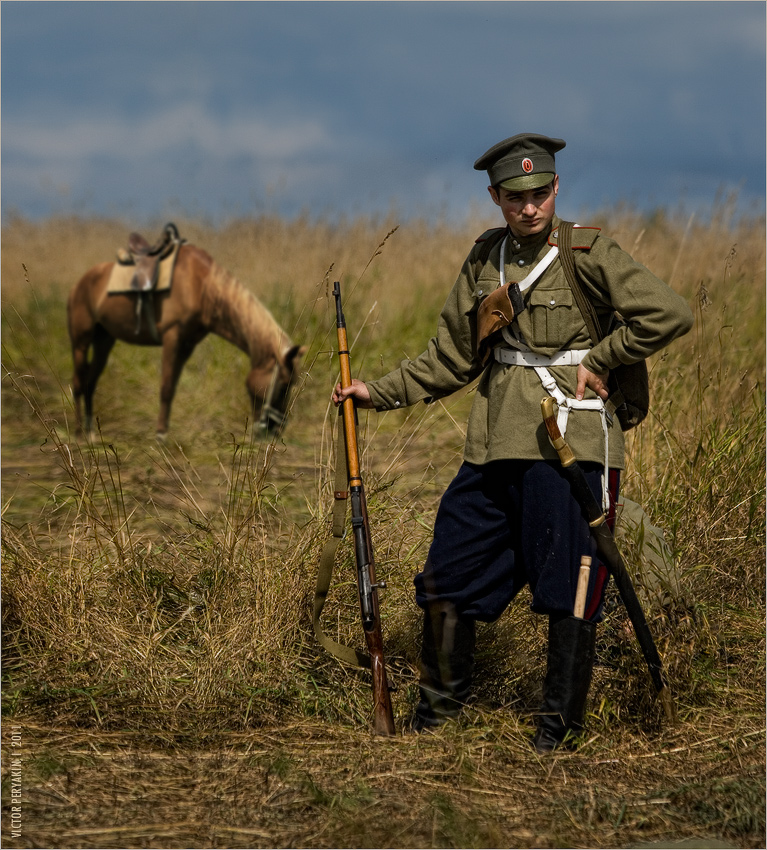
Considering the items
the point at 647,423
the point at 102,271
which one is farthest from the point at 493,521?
the point at 102,271

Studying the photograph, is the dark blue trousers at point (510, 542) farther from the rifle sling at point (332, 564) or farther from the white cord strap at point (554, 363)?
the rifle sling at point (332, 564)

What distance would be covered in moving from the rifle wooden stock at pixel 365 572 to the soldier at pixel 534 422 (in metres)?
0.11

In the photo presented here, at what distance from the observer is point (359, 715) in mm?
3568

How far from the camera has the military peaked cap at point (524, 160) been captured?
3.14m

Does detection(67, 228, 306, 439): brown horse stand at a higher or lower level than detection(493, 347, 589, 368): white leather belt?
higher

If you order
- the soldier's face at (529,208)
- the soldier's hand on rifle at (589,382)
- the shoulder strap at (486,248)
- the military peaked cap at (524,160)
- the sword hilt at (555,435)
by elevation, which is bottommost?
the sword hilt at (555,435)

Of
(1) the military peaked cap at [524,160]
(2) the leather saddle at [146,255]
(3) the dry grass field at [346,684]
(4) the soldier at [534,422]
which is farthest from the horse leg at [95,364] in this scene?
(1) the military peaked cap at [524,160]

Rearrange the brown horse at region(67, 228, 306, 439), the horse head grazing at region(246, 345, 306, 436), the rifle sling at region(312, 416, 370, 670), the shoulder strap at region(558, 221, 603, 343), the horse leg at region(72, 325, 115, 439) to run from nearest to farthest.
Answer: the shoulder strap at region(558, 221, 603, 343)
the rifle sling at region(312, 416, 370, 670)
the horse head grazing at region(246, 345, 306, 436)
the brown horse at region(67, 228, 306, 439)
the horse leg at region(72, 325, 115, 439)

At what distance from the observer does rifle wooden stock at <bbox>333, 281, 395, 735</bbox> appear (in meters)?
3.41

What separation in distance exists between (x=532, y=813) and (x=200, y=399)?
701 cm

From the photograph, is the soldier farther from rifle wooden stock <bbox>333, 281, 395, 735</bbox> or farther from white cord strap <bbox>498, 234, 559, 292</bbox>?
rifle wooden stock <bbox>333, 281, 395, 735</bbox>

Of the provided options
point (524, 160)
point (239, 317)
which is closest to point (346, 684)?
point (524, 160)

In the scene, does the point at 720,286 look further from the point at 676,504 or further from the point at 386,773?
the point at 386,773

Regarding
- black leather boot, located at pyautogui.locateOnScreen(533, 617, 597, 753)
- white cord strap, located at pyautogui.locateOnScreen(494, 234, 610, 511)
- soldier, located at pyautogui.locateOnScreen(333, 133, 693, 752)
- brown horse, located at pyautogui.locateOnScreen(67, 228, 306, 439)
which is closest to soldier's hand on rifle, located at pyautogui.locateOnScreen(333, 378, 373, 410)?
soldier, located at pyautogui.locateOnScreen(333, 133, 693, 752)
